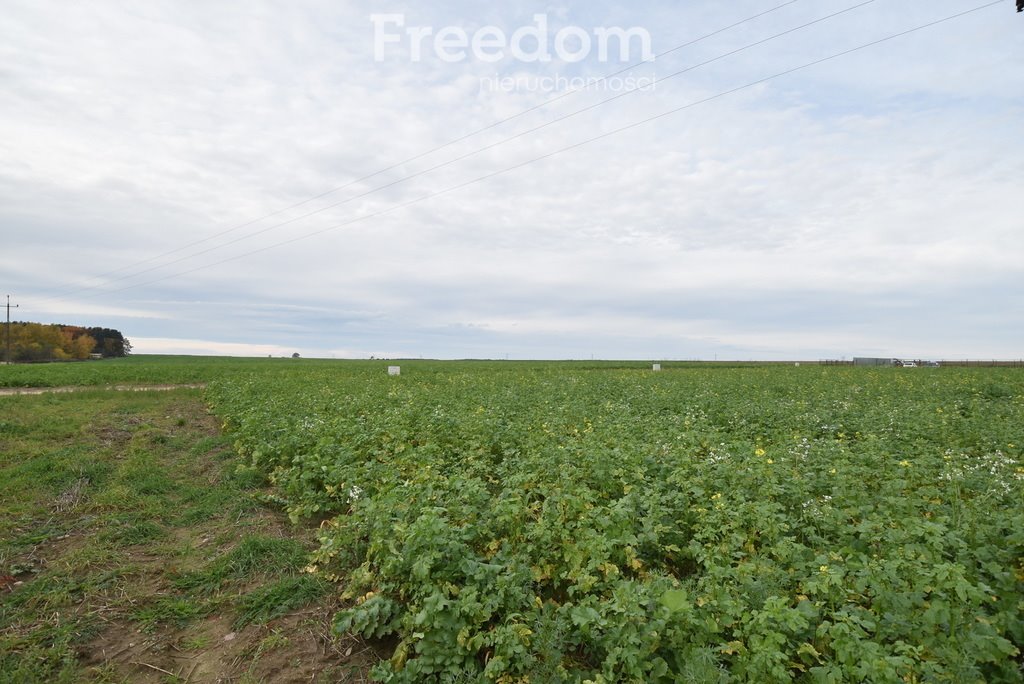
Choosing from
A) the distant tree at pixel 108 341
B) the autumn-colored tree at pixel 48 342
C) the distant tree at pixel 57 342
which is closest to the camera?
the autumn-colored tree at pixel 48 342

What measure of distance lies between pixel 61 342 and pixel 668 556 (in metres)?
127

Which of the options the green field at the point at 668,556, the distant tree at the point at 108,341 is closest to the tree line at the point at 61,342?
the distant tree at the point at 108,341

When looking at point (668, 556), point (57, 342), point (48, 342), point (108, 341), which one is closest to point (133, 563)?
point (668, 556)

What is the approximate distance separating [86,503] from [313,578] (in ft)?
16.1

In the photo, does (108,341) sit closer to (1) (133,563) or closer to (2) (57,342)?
(2) (57,342)

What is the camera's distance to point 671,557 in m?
5.11

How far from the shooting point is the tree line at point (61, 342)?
87.6m

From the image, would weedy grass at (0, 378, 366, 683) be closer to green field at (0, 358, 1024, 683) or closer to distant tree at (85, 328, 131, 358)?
green field at (0, 358, 1024, 683)

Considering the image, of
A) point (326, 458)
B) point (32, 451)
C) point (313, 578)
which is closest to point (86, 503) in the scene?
point (326, 458)

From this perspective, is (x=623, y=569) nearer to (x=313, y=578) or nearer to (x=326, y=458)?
(x=313, y=578)

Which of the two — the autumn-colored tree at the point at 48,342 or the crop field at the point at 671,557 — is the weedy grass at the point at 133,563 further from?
the autumn-colored tree at the point at 48,342

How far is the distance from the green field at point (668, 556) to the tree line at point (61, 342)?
97312mm

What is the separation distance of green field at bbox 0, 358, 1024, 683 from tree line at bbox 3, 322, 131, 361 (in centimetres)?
9731

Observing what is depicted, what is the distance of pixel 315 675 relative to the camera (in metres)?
4.27
